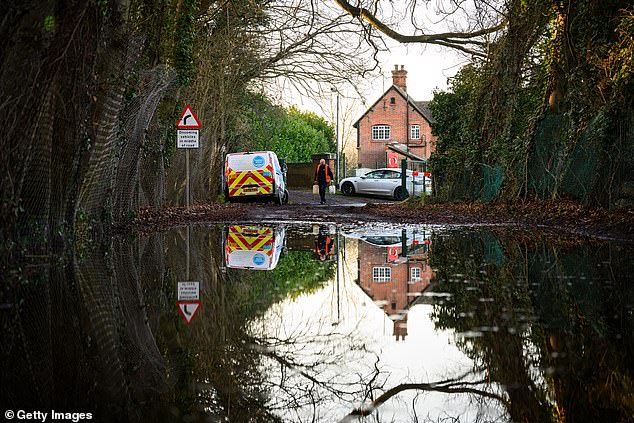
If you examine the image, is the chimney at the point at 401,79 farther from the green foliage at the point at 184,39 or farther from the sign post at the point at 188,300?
the sign post at the point at 188,300

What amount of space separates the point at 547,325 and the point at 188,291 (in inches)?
126

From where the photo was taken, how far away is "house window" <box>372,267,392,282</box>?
845 centimetres

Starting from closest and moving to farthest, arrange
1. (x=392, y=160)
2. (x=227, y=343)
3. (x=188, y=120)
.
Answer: (x=227, y=343)
(x=188, y=120)
(x=392, y=160)

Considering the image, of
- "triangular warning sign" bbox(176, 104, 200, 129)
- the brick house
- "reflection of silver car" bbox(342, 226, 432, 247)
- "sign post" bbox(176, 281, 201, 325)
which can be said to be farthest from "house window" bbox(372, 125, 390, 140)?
"sign post" bbox(176, 281, 201, 325)

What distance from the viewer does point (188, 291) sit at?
24.2ft

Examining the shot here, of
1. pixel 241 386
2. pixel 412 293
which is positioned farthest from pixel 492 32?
pixel 241 386

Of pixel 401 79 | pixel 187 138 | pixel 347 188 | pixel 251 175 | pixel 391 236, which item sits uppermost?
pixel 401 79

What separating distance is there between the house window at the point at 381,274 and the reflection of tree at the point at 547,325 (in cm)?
54

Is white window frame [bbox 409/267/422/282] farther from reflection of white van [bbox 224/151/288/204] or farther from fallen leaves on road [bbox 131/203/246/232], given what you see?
reflection of white van [bbox 224/151/288/204]

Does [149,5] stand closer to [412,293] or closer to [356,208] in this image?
[412,293]

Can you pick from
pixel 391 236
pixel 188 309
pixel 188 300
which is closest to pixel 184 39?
pixel 391 236

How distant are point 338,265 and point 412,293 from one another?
2.63 meters

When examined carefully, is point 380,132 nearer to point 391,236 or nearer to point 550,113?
point 550,113

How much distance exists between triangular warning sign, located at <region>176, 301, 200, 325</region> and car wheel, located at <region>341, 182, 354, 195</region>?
40236mm
